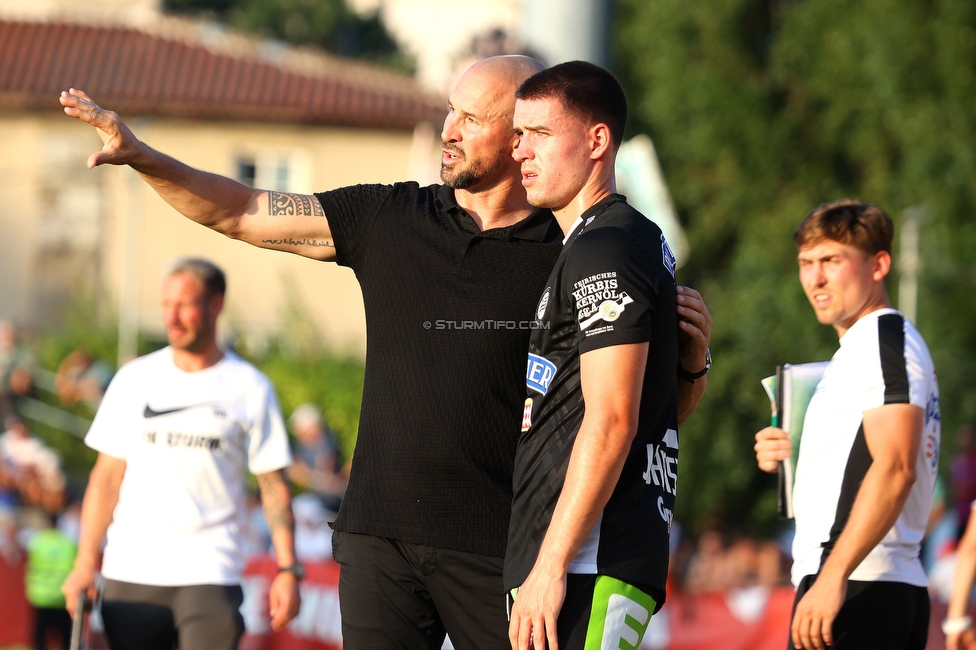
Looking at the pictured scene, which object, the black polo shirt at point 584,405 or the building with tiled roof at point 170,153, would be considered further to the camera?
the building with tiled roof at point 170,153

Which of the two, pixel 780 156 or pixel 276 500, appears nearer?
pixel 276 500

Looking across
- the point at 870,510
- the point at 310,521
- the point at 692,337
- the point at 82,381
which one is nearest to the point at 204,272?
the point at 692,337

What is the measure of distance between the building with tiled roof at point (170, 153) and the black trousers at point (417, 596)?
81.1 ft

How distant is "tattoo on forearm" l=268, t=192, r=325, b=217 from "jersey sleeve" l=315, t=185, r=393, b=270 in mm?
25

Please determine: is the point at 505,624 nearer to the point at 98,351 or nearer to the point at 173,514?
the point at 173,514

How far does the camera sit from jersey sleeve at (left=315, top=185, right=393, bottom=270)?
4.08m

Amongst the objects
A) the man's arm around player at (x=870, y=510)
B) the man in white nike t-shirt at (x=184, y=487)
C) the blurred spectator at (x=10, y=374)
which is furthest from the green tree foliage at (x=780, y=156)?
the man's arm around player at (x=870, y=510)

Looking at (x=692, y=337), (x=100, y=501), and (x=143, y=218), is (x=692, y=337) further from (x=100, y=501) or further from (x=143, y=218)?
(x=143, y=218)

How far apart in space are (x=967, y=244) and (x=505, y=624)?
55.5 feet

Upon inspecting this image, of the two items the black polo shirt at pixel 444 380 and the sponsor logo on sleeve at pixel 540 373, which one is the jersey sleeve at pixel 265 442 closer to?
the black polo shirt at pixel 444 380

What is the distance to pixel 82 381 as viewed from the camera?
20.3 m

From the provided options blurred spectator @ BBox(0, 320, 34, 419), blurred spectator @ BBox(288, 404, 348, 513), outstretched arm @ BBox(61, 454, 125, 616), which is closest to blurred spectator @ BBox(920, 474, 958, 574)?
blurred spectator @ BBox(288, 404, 348, 513)

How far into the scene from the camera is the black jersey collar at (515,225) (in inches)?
159

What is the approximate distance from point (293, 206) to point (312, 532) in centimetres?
936
